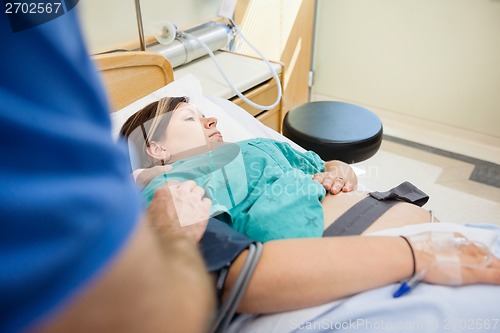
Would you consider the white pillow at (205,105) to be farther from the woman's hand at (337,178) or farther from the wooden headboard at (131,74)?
the woman's hand at (337,178)

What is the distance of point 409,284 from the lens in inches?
29.6

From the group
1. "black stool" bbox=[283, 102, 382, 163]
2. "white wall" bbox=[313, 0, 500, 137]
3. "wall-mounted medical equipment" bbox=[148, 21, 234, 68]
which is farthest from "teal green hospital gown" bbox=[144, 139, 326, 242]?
"white wall" bbox=[313, 0, 500, 137]

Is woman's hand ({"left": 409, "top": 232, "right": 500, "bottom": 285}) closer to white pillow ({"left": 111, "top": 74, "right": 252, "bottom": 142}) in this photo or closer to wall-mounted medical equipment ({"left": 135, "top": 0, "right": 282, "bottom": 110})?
white pillow ({"left": 111, "top": 74, "right": 252, "bottom": 142})

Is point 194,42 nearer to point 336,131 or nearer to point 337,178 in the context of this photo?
point 336,131

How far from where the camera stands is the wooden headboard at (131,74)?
4.34 ft

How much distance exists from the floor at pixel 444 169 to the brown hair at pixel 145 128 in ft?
5.13

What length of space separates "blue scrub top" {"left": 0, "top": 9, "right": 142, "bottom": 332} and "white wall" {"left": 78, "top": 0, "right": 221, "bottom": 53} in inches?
54.5

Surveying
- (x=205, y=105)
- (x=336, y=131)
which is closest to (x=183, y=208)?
(x=205, y=105)

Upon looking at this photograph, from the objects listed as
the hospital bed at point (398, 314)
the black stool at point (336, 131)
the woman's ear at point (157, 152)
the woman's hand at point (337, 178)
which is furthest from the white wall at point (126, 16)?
the hospital bed at point (398, 314)

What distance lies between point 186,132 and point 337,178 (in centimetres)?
48

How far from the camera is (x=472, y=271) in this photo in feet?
2.53

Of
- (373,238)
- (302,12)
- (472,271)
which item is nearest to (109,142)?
(373,238)

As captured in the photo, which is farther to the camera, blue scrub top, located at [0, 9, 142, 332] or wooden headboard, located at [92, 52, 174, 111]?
wooden headboard, located at [92, 52, 174, 111]

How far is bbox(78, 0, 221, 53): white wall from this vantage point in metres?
1.67
